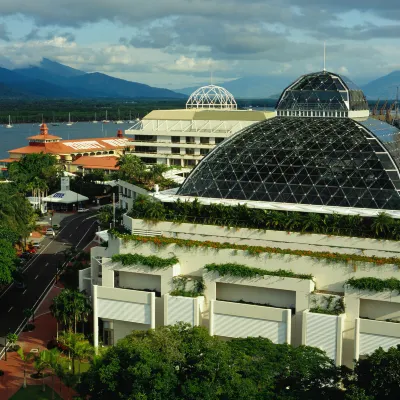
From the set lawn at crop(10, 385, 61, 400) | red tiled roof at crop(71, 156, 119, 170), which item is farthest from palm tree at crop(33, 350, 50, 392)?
red tiled roof at crop(71, 156, 119, 170)

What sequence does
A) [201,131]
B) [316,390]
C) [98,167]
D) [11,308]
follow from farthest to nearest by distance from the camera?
[98,167] < [201,131] < [11,308] < [316,390]

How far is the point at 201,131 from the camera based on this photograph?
97688 millimetres

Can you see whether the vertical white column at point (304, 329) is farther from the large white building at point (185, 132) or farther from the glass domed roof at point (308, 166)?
the large white building at point (185, 132)

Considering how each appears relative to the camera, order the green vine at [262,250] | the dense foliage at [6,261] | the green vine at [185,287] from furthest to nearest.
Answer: the dense foliage at [6,261] → the green vine at [185,287] → the green vine at [262,250]

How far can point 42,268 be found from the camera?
6688 cm

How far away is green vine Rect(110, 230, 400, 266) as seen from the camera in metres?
42.7

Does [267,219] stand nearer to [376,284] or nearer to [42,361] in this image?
[376,284]

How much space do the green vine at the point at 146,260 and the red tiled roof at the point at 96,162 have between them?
70.8 m

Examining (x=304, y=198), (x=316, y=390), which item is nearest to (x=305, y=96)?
(x=304, y=198)

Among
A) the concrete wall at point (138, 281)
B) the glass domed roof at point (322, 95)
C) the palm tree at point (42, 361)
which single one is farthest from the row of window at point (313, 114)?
the palm tree at point (42, 361)

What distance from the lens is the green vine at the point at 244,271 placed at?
43.5 metres

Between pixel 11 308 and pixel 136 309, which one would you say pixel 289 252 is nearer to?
pixel 136 309

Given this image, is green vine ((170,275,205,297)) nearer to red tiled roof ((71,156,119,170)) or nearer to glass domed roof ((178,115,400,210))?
glass domed roof ((178,115,400,210))

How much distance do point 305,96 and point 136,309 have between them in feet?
76.0
